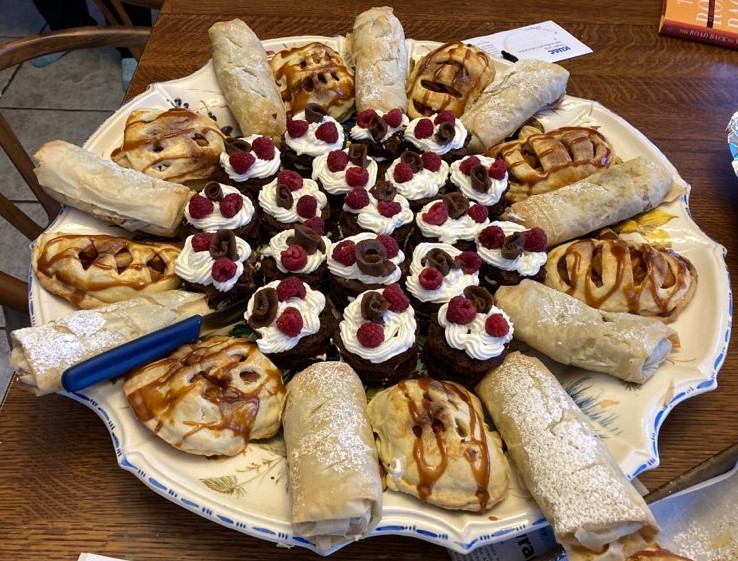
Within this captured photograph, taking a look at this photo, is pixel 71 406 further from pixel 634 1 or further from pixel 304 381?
pixel 634 1

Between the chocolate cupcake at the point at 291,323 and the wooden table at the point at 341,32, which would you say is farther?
the chocolate cupcake at the point at 291,323

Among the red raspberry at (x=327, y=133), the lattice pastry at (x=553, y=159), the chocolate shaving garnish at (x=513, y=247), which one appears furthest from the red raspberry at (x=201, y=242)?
the lattice pastry at (x=553, y=159)

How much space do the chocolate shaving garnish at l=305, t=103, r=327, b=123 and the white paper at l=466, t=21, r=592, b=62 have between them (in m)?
1.23

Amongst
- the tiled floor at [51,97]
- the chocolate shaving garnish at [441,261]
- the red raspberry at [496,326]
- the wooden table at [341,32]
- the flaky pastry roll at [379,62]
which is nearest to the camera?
the wooden table at [341,32]

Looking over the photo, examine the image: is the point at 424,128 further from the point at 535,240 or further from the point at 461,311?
the point at 461,311

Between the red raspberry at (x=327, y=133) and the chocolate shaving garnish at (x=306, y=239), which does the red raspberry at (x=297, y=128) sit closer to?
the red raspberry at (x=327, y=133)

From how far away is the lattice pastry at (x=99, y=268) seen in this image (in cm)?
195

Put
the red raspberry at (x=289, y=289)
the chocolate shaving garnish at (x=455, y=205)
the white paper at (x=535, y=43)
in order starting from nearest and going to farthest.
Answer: the red raspberry at (x=289, y=289), the chocolate shaving garnish at (x=455, y=205), the white paper at (x=535, y=43)

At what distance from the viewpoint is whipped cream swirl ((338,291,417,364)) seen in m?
1.81

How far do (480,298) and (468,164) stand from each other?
0.72 meters

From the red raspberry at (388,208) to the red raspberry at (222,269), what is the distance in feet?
1.95

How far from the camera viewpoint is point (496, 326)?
69.6 inches

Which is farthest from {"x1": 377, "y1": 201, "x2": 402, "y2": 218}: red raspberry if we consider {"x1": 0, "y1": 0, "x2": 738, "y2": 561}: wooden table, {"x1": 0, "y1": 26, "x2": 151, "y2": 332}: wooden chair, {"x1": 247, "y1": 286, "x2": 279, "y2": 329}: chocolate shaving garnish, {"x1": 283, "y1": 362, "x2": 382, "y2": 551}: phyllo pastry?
{"x1": 0, "y1": 26, "x2": 151, "y2": 332}: wooden chair

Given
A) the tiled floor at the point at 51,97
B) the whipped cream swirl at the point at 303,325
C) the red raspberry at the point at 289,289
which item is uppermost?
the red raspberry at the point at 289,289
